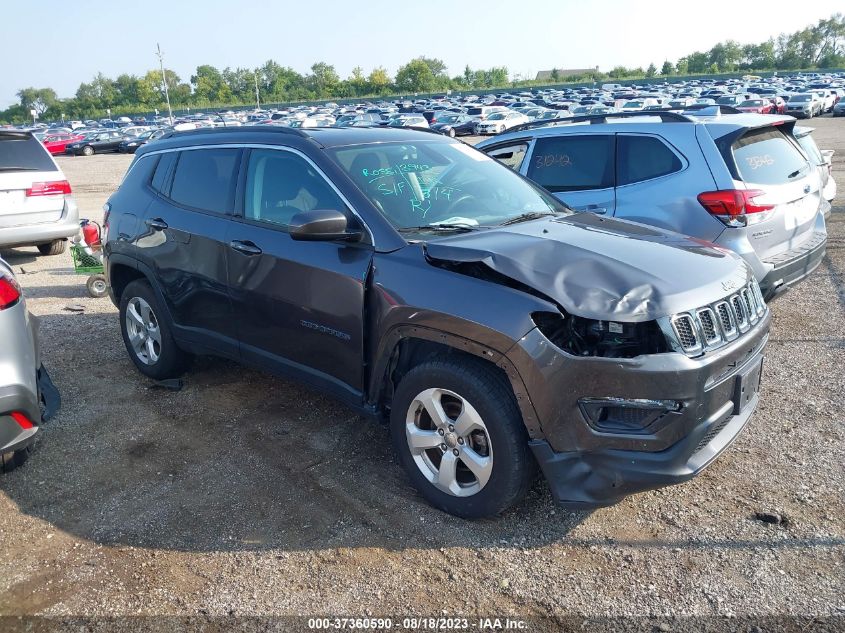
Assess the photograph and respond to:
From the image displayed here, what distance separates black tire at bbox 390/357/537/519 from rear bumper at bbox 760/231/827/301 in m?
2.99

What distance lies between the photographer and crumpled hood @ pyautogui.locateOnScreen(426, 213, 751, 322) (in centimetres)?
301

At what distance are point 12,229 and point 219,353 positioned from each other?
6084 millimetres

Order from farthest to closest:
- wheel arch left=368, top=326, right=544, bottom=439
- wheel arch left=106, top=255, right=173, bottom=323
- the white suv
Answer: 1. the white suv
2. wheel arch left=106, top=255, right=173, bottom=323
3. wheel arch left=368, top=326, right=544, bottom=439

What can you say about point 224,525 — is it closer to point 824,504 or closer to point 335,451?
point 335,451

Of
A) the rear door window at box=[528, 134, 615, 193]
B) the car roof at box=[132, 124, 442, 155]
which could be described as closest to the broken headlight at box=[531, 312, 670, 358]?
the car roof at box=[132, 124, 442, 155]

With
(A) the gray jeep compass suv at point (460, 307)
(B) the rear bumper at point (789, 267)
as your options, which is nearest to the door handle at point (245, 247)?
(A) the gray jeep compass suv at point (460, 307)

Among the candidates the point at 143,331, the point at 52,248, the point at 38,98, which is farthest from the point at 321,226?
the point at 38,98

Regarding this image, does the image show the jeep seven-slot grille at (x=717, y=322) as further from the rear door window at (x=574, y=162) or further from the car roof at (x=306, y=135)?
the rear door window at (x=574, y=162)

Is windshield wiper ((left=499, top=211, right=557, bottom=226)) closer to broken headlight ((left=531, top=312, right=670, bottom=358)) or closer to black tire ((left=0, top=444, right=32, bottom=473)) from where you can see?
broken headlight ((left=531, top=312, right=670, bottom=358))

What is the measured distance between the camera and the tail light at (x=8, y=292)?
12.2 ft

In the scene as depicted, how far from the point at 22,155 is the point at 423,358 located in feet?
26.5

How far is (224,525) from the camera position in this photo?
11.7ft

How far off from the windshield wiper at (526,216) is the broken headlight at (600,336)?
107cm


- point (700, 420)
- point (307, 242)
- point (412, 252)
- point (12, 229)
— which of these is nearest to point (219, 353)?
point (307, 242)
